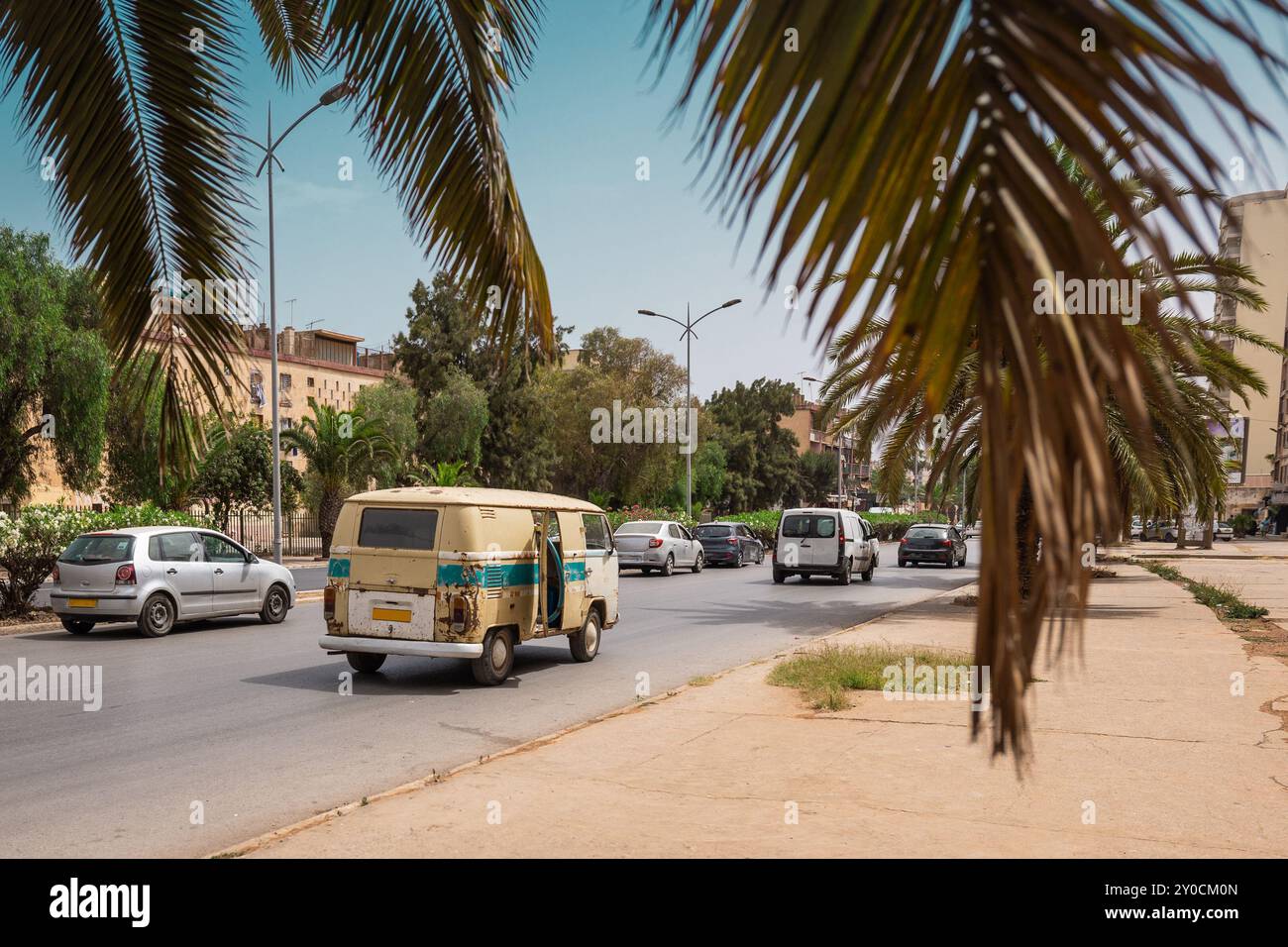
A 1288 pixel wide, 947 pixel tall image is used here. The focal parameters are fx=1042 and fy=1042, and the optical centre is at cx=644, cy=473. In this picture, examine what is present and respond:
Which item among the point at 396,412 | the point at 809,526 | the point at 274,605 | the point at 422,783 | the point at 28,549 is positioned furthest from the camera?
the point at 396,412

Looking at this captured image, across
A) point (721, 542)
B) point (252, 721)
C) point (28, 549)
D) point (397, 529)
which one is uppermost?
point (397, 529)

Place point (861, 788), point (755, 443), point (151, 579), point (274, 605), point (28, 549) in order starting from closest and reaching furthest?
point (861, 788), point (151, 579), point (28, 549), point (274, 605), point (755, 443)

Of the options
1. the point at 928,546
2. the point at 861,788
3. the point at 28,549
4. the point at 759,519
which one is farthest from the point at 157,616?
the point at 759,519

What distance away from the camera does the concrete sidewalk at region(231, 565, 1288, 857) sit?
5.12m

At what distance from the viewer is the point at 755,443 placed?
83188 mm

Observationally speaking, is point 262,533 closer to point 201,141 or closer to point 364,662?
point 364,662

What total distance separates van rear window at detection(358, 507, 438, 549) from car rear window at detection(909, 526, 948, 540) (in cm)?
2909

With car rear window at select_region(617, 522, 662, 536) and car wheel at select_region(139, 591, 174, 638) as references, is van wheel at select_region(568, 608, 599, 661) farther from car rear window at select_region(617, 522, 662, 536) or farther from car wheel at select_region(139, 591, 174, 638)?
car rear window at select_region(617, 522, 662, 536)

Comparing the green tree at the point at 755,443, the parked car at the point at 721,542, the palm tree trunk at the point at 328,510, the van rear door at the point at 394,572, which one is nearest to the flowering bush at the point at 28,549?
the van rear door at the point at 394,572

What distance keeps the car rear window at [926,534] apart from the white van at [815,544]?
398 inches

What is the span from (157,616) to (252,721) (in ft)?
24.6

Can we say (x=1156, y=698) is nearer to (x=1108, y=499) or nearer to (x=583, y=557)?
(x=583, y=557)

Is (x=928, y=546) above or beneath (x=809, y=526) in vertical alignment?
beneath

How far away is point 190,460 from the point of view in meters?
4.94
